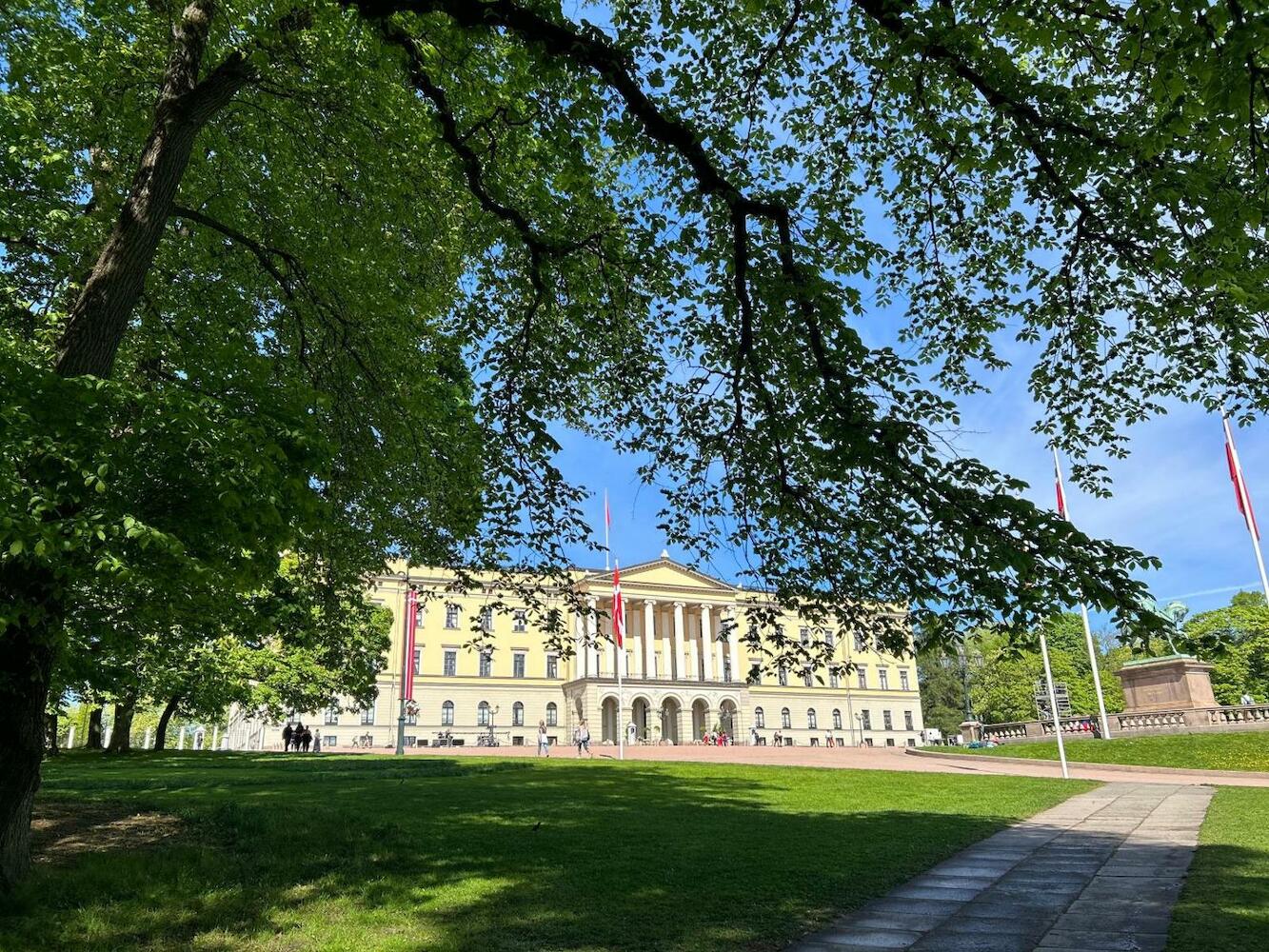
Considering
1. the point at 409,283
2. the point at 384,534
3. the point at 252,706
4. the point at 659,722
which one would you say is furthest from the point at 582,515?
the point at 659,722

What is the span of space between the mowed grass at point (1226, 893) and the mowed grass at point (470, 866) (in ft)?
8.42

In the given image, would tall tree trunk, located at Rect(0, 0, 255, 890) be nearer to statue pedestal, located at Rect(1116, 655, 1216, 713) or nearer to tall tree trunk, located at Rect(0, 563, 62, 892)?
tall tree trunk, located at Rect(0, 563, 62, 892)

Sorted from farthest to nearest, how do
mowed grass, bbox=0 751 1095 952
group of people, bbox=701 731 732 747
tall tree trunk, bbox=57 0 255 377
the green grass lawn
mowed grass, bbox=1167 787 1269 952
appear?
group of people, bbox=701 731 732 747, the green grass lawn, tall tree trunk, bbox=57 0 255 377, mowed grass, bbox=0 751 1095 952, mowed grass, bbox=1167 787 1269 952

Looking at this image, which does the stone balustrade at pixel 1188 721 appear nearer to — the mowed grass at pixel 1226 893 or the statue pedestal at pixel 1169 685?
the statue pedestal at pixel 1169 685

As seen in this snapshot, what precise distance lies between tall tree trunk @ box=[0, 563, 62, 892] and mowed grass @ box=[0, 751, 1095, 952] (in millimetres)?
397

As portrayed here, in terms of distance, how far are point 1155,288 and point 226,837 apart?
12.6 metres

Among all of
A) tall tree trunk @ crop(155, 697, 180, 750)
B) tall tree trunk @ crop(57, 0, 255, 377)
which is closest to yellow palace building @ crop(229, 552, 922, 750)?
tall tree trunk @ crop(155, 697, 180, 750)

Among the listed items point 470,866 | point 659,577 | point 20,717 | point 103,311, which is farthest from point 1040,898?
point 659,577

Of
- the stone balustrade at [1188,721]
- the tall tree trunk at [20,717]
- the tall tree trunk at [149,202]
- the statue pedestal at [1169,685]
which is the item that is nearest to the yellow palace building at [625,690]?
the statue pedestal at [1169,685]

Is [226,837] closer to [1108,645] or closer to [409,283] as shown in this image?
[409,283]

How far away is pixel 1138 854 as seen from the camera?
988 centimetres

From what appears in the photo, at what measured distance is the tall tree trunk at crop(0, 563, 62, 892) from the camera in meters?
7.12

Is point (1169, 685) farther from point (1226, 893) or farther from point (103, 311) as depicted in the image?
point (103, 311)

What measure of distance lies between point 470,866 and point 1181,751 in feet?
93.3
